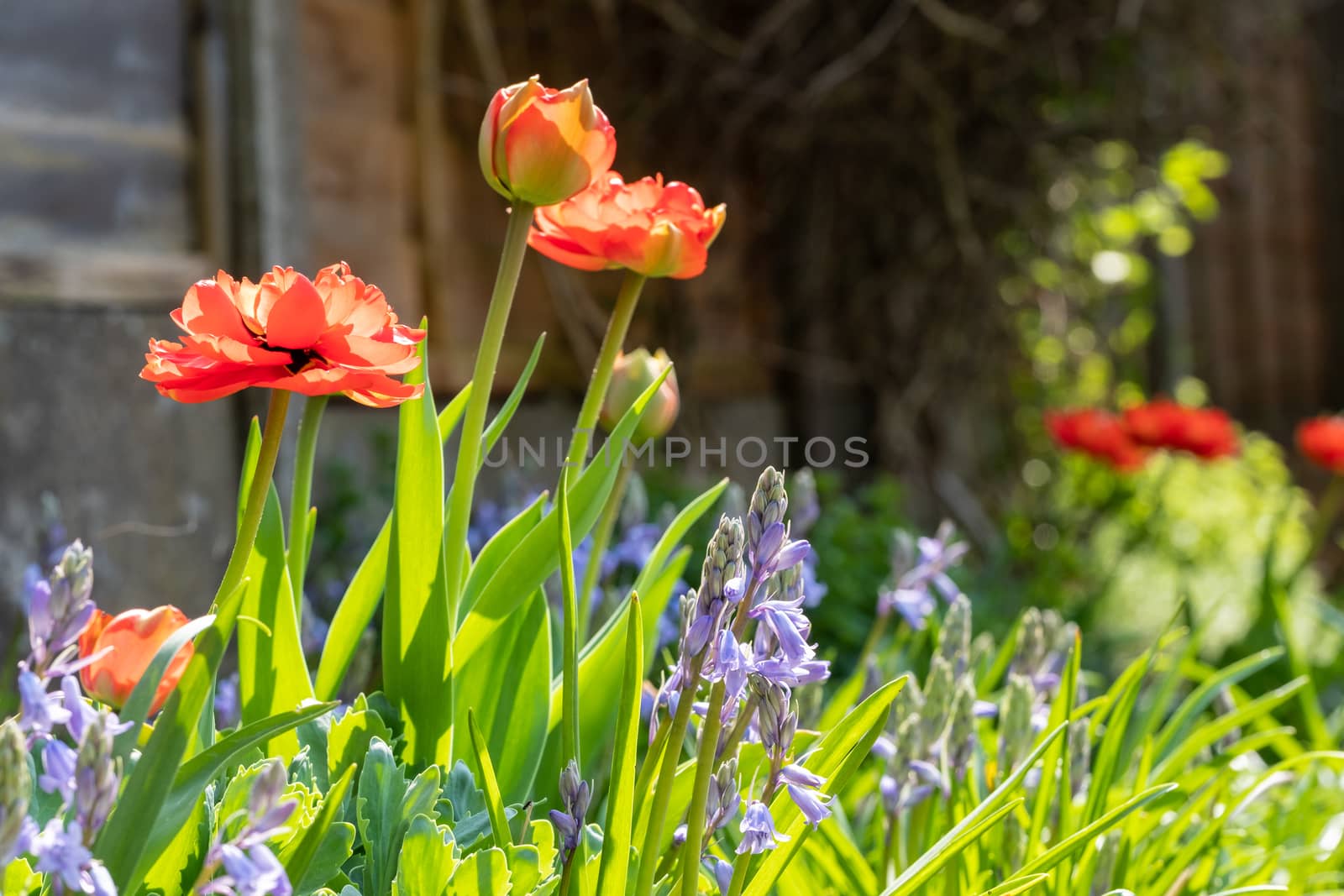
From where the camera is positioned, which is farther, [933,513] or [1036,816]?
[933,513]

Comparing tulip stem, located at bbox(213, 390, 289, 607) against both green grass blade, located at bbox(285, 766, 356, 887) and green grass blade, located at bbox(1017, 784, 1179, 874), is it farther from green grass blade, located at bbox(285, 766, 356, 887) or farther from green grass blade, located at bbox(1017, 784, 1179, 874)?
green grass blade, located at bbox(1017, 784, 1179, 874)

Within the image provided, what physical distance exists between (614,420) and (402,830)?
0.44 meters

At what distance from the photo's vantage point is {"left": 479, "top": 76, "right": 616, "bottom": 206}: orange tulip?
71cm

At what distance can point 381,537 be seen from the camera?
0.85 metres

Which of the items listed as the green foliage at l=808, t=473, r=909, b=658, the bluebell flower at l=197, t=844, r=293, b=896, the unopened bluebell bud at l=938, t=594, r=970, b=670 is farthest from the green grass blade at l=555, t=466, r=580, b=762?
the green foliage at l=808, t=473, r=909, b=658

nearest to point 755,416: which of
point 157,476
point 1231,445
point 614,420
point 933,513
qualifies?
point 933,513

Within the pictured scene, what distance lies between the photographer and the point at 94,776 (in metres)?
0.46

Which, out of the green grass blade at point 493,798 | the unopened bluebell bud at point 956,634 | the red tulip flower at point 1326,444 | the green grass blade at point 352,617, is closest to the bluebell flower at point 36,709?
the green grass blade at point 493,798

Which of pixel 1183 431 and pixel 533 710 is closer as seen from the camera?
pixel 533 710

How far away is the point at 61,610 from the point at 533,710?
390 millimetres

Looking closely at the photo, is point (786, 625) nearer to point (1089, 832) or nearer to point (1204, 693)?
point (1089, 832)

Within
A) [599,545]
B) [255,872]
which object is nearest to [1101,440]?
[599,545]

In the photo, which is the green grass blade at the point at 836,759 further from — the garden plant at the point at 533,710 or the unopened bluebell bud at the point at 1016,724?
the unopened bluebell bud at the point at 1016,724

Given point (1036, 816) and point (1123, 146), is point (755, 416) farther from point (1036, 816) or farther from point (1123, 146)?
point (1036, 816)
